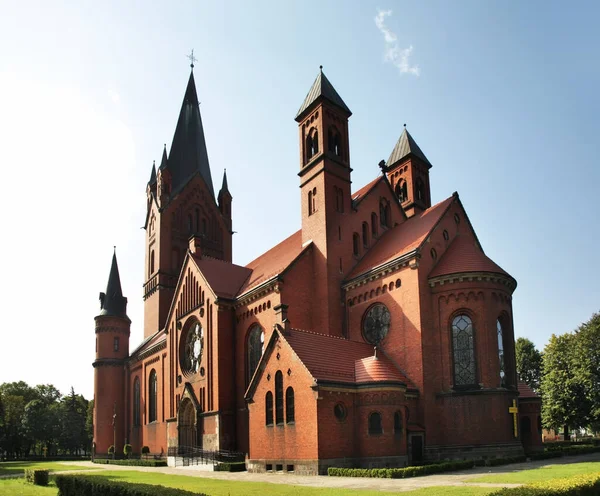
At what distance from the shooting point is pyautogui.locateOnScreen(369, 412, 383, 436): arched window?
89.8 ft

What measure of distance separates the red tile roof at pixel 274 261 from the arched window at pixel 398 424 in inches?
496

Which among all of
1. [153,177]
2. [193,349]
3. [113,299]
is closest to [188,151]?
[153,177]

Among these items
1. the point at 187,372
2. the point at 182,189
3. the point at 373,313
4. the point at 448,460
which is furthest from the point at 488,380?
the point at 182,189

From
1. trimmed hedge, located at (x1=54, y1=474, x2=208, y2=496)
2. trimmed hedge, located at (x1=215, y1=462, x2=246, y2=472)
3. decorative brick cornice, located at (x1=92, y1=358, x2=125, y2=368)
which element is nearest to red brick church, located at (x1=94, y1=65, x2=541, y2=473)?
Answer: trimmed hedge, located at (x1=215, y1=462, x2=246, y2=472)

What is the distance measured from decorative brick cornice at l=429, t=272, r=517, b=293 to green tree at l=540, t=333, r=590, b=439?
24.2 metres

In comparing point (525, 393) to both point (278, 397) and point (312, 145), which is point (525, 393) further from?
point (312, 145)

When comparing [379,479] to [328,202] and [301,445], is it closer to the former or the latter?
[301,445]

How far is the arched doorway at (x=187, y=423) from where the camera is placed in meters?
40.1

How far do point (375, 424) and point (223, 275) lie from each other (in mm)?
20151

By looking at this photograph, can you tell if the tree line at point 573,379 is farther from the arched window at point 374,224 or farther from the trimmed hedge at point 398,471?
the trimmed hedge at point 398,471

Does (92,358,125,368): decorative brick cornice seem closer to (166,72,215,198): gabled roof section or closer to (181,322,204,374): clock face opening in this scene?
(181,322,204,374): clock face opening

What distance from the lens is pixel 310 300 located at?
37.6 metres

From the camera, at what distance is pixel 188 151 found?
63.0m

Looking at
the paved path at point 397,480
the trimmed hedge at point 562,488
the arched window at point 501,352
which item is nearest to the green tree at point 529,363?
the arched window at point 501,352
